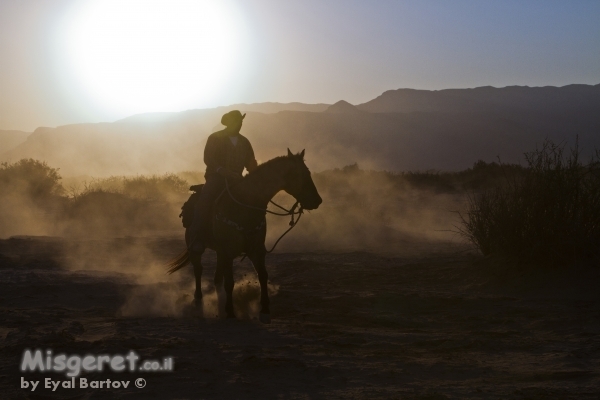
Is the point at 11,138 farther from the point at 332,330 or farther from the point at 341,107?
the point at 332,330

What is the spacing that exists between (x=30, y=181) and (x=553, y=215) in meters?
21.9

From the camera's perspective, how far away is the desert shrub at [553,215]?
9883mm

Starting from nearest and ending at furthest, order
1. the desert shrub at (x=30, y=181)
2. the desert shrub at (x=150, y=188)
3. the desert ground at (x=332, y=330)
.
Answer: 1. the desert ground at (x=332, y=330)
2. the desert shrub at (x=30, y=181)
3. the desert shrub at (x=150, y=188)

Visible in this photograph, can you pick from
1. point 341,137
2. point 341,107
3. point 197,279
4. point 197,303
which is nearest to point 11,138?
point 341,107

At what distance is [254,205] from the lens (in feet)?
27.3

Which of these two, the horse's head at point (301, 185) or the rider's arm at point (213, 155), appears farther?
the rider's arm at point (213, 155)

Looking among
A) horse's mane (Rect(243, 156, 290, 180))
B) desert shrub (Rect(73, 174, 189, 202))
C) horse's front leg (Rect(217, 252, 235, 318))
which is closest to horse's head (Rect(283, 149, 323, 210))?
horse's mane (Rect(243, 156, 290, 180))

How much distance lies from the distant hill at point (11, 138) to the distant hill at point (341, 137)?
96.5 ft

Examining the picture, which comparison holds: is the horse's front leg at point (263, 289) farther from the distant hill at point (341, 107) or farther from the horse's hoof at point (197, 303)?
the distant hill at point (341, 107)

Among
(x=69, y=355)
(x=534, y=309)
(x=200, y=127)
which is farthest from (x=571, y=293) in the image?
(x=200, y=127)

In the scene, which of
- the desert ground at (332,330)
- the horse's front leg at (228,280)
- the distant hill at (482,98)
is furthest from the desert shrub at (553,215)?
the distant hill at (482,98)

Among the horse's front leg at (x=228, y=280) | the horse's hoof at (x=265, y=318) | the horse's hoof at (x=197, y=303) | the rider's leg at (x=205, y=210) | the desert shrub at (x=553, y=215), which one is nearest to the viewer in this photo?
the horse's hoof at (x=265, y=318)

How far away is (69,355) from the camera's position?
6.21 meters

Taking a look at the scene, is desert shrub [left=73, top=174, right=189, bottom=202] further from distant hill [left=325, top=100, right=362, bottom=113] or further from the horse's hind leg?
distant hill [left=325, top=100, right=362, bottom=113]
